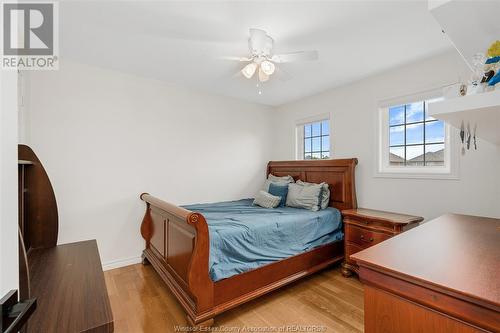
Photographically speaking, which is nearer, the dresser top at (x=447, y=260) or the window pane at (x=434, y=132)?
the dresser top at (x=447, y=260)

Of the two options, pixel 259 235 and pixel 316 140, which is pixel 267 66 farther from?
pixel 316 140

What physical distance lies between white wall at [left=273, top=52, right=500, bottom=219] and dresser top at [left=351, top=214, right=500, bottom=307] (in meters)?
1.22

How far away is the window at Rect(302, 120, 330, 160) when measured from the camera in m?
3.73

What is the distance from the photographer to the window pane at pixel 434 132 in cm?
252

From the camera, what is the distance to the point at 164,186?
3223 mm

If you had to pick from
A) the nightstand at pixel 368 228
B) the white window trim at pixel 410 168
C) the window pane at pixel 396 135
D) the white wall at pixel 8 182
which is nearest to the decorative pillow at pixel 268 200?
the nightstand at pixel 368 228

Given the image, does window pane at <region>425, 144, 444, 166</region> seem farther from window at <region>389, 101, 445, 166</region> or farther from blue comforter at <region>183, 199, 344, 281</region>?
blue comforter at <region>183, 199, 344, 281</region>

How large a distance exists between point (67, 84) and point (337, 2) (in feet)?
9.34

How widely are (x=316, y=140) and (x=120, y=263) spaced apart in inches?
132

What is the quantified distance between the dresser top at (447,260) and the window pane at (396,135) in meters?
A: 1.80

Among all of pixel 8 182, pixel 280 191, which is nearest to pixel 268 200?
pixel 280 191

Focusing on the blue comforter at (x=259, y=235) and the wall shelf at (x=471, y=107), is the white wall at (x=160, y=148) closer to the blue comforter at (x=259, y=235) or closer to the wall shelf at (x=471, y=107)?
the blue comforter at (x=259, y=235)

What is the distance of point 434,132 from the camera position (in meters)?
2.57

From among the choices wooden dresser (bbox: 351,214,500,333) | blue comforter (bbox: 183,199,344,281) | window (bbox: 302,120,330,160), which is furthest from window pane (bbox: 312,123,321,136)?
wooden dresser (bbox: 351,214,500,333)
